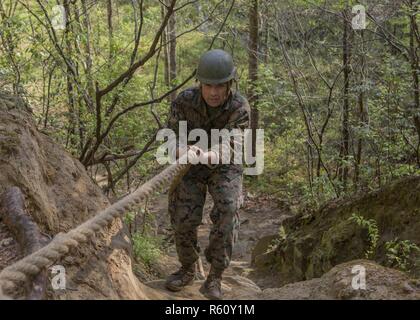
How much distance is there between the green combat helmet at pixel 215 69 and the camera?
12.9 feet

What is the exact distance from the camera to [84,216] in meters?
3.81

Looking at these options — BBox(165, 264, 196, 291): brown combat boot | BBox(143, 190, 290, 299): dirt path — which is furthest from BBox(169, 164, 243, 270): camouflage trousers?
BBox(143, 190, 290, 299): dirt path

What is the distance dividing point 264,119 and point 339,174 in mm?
7084

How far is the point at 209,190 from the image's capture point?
411 cm

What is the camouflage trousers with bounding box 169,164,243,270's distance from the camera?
13.0ft

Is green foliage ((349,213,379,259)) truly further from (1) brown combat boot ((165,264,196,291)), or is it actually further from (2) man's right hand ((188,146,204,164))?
(2) man's right hand ((188,146,204,164))

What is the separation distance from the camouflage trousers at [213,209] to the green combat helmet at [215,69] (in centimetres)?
73

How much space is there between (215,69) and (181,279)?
1.89m

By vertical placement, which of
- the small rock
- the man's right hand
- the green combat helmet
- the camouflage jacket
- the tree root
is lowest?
the small rock

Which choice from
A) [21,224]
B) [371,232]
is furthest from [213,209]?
[371,232]

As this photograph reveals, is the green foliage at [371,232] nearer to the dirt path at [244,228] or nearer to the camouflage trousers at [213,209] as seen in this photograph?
the camouflage trousers at [213,209]
